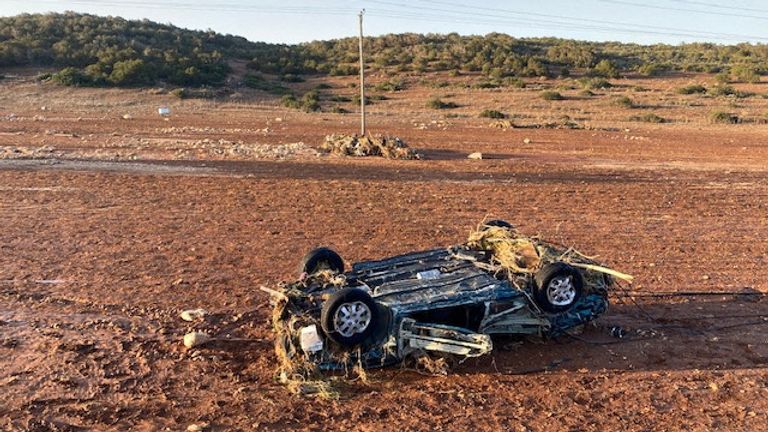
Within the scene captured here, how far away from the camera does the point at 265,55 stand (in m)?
66.8

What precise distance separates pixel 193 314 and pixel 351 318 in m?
2.46

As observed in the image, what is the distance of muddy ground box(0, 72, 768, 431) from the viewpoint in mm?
5465

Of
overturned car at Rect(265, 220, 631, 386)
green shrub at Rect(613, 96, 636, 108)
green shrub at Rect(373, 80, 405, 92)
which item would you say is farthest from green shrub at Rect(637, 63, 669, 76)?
overturned car at Rect(265, 220, 631, 386)

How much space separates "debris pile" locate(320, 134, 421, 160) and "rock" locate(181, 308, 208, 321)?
14205 mm

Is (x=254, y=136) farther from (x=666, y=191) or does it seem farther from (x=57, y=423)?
(x=57, y=423)

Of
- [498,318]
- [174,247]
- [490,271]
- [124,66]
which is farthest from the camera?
[124,66]

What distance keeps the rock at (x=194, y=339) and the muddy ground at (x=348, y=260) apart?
0.12 metres

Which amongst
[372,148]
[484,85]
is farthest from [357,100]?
[372,148]

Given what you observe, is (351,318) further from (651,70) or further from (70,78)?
(651,70)

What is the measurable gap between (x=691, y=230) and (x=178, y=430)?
32.2 feet

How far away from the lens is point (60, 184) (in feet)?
50.3

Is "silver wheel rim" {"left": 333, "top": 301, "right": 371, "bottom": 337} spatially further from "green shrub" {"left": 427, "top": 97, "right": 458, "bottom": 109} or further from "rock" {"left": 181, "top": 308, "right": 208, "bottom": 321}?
"green shrub" {"left": 427, "top": 97, "right": 458, "bottom": 109}

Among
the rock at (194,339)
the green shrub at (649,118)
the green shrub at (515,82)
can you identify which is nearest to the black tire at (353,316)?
the rock at (194,339)

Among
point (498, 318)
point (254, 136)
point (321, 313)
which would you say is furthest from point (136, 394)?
point (254, 136)
